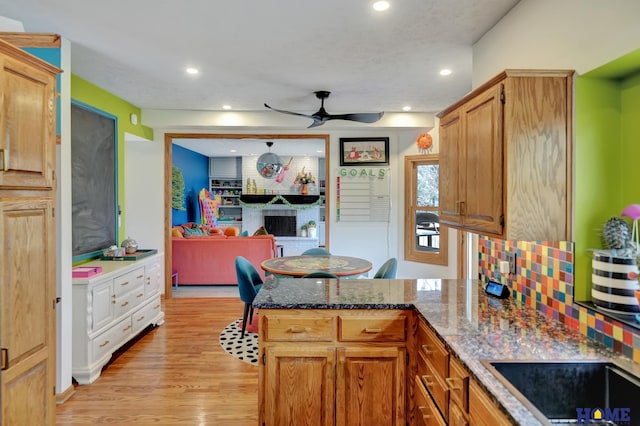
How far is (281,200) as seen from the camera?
1008 cm

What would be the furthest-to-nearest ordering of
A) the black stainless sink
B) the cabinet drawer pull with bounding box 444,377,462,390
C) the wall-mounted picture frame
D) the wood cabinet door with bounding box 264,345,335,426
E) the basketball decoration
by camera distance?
the wall-mounted picture frame < the basketball decoration < the wood cabinet door with bounding box 264,345,335,426 < the cabinet drawer pull with bounding box 444,377,462,390 < the black stainless sink

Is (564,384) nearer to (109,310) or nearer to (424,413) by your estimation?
(424,413)

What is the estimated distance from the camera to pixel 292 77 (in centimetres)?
366

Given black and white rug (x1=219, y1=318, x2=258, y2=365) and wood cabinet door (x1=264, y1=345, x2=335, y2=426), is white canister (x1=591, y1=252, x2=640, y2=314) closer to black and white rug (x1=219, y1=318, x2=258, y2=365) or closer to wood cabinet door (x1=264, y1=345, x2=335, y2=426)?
wood cabinet door (x1=264, y1=345, x2=335, y2=426)

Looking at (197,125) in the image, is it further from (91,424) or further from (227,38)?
(91,424)

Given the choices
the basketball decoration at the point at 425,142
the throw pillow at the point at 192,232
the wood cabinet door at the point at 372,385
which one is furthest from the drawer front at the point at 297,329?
the throw pillow at the point at 192,232

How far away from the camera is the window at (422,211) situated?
538cm

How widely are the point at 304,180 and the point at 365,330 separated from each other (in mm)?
8323

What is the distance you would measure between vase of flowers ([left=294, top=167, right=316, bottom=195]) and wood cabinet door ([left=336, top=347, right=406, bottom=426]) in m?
8.32

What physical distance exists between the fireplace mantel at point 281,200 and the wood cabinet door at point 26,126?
8.18 m

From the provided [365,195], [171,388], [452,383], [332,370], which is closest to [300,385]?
[332,370]

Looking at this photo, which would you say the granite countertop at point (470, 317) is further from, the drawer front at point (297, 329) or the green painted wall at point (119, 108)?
the green painted wall at point (119, 108)

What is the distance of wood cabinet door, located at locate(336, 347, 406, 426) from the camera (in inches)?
78.3

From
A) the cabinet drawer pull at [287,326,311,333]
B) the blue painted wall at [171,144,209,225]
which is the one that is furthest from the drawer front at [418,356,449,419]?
the blue painted wall at [171,144,209,225]
